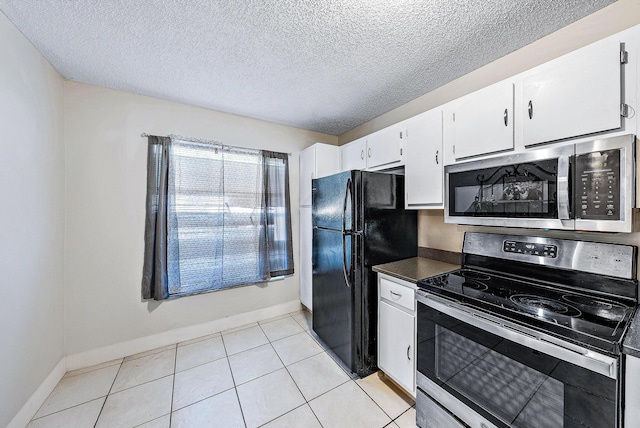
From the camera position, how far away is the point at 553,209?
1241 mm

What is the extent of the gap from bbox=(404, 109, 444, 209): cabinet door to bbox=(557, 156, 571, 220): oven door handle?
2.13ft

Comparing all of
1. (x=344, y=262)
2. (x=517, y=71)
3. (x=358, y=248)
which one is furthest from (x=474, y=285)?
(x=517, y=71)

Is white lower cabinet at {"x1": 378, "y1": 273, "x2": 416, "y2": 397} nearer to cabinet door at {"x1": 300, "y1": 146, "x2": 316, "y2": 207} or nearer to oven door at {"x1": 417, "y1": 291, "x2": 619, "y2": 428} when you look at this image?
oven door at {"x1": 417, "y1": 291, "x2": 619, "y2": 428}

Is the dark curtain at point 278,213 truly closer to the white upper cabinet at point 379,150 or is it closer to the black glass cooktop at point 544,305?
the white upper cabinet at point 379,150

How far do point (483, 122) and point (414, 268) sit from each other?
112 cm

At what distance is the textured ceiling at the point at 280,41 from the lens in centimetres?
131

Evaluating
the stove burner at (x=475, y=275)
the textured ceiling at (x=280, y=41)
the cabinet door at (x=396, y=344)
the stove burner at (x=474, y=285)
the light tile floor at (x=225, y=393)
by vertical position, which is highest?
the textured ceiling at (x=280, y=41)

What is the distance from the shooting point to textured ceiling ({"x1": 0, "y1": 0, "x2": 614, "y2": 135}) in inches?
51.6

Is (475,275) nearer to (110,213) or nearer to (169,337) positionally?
(169,337)

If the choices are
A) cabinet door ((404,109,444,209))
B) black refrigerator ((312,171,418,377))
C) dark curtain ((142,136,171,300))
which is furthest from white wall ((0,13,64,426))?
cabinet door ((404,109,444,209))

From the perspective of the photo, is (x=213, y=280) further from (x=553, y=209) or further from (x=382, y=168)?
(x=553, y=209)

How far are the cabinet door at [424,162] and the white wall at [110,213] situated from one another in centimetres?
216

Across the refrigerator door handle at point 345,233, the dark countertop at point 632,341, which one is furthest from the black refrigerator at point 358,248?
the dark countertop at point 632,341

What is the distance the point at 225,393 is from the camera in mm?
1792
